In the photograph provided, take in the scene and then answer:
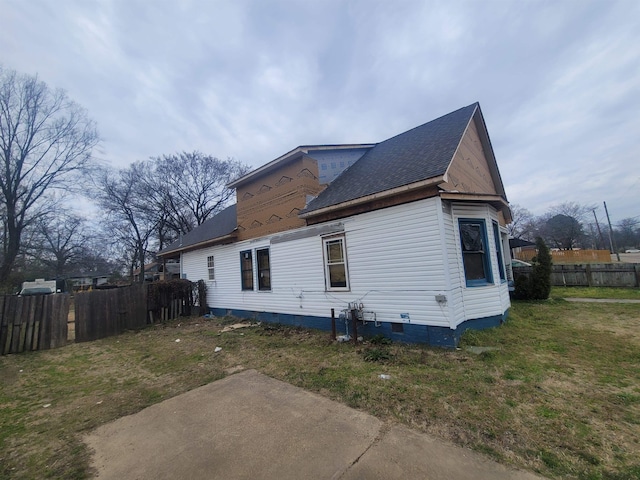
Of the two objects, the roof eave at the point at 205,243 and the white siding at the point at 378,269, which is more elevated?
the roof eave at the point at 205,243

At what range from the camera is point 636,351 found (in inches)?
196

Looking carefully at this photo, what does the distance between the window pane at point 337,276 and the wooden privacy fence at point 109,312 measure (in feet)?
27.4

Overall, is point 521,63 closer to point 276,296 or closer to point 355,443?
point 276,296

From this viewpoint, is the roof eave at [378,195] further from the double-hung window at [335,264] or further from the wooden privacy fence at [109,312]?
the wooden privacy fence at [109,312]

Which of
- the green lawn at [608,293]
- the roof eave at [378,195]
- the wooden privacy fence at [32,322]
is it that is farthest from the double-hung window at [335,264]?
the green lawn at [608,293]

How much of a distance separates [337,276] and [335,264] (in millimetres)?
352

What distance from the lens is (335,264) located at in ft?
26.0

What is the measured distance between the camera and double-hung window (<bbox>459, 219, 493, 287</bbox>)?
6754mm

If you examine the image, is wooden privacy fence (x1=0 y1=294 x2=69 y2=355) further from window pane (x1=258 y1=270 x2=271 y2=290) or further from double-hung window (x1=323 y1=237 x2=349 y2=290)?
double-hung window (x1=323 y1=237 x2=349 y2=290)

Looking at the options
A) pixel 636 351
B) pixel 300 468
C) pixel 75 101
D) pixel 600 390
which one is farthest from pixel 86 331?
pixel 75 101

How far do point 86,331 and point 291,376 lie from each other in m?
8.64

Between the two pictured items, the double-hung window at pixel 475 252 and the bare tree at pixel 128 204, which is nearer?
the double-hung window at pixel 475 252

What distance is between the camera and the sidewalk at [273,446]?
242 centimetres

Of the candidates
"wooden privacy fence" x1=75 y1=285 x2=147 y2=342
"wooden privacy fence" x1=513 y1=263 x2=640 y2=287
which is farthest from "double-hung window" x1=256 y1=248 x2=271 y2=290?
"wooden privacy fence" x1=513 y1=263 x2=640 y2=287
